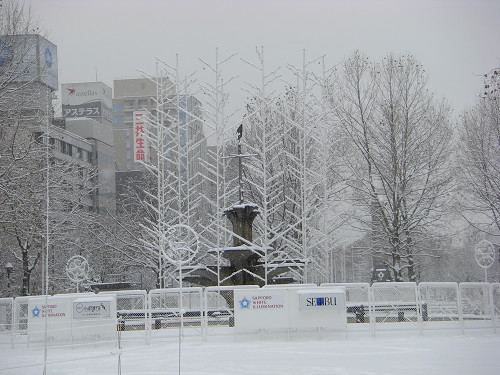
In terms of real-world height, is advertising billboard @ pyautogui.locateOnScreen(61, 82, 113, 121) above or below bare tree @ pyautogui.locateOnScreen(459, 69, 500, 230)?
above

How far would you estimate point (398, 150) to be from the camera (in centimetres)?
3312

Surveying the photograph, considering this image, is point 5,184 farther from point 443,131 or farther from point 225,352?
point 443,131

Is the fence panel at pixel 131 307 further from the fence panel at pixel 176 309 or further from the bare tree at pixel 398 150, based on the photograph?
the bare tree at pixel 398 150

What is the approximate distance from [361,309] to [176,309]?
19.7ft

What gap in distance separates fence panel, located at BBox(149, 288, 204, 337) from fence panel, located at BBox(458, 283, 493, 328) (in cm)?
808

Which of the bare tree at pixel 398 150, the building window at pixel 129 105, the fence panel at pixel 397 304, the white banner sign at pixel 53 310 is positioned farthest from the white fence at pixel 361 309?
the building window at pixel 129 105

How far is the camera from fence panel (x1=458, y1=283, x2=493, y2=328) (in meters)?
20.4

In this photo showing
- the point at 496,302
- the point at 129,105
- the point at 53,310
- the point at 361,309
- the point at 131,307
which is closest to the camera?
the point at 53,310

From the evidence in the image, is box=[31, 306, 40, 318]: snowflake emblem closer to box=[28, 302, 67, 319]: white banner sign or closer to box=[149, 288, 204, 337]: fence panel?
box=[28, 302, 67, 319]: white banner sign

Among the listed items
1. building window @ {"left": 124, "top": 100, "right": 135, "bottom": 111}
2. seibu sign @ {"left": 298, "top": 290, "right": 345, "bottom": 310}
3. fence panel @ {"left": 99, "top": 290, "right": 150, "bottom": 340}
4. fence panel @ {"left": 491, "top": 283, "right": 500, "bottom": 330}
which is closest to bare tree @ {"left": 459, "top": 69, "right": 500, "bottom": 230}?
fence panel @ {"left": 491, "top": 283, "right": 500, "bottom": 330}

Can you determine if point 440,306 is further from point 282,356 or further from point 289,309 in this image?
point 282,356

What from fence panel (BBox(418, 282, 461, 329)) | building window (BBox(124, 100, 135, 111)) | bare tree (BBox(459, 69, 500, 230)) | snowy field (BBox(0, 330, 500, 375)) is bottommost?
snowy field (BBox(0, 330, 500, 375))

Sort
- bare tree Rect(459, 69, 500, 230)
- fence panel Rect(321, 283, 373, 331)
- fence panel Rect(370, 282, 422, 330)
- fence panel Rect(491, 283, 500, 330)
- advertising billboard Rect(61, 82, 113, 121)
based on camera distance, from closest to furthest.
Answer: fence panel Rect(370, 282, 422, 330)
fence panel Rect(491, 283, 500, 330)
fence panel Rect(321, 283, 373, 331)
bare tree Rect(459, 69, 500, 230)
advertising billboard Rect(61, 82, 113, 121)

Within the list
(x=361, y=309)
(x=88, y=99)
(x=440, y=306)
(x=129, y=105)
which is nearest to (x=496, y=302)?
(x=440, y=306)
